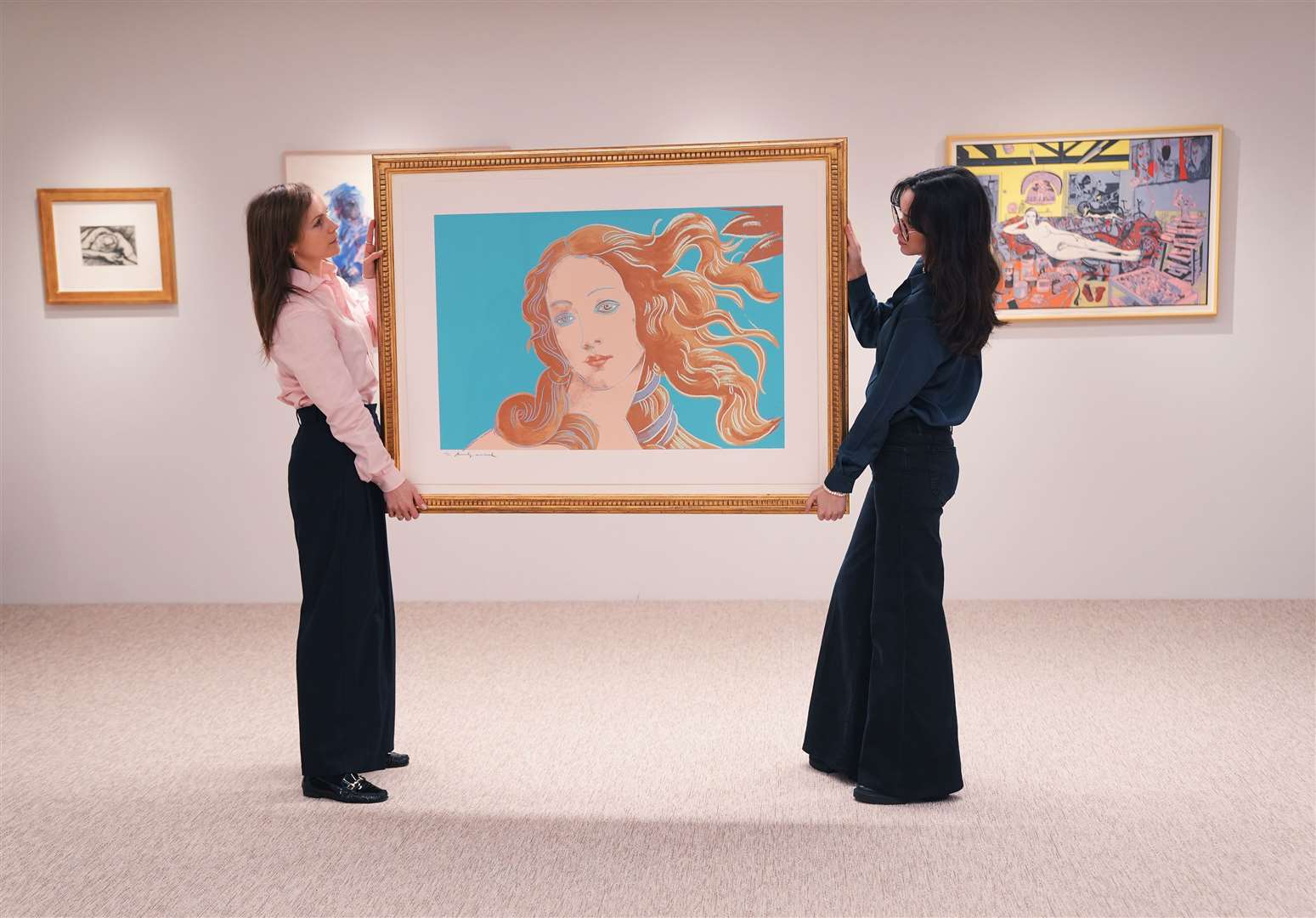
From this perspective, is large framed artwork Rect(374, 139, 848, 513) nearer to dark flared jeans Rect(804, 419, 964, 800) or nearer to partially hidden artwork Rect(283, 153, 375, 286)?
dark flared jeans Rect(804, 419, 964, 800)

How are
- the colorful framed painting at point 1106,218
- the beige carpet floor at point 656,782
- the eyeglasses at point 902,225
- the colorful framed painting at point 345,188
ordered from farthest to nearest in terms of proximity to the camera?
the colorful framed painting at point 345,188, the colorful framed painting at point 1106,218, the eyeglasses at point 902,225, the beige carpet floor at point 656,782

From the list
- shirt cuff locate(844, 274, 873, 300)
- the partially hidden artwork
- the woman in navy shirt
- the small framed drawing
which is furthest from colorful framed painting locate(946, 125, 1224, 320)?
the small framed drawing

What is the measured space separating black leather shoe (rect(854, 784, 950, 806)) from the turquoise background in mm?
956

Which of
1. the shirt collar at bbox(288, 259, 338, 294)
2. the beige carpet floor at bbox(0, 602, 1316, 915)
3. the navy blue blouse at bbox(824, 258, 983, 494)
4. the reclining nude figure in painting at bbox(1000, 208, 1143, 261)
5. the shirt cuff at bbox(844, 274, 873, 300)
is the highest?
the reclining nude figure in painting at bbox(1000, 208, 1143, 261)

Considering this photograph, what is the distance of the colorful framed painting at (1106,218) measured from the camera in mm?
4859

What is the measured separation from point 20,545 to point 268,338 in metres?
3.30

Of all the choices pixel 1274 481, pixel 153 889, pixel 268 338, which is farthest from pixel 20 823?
pixel 1274 481

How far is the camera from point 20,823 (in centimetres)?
292

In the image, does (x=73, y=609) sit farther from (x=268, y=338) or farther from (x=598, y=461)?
(x=598, y=461)

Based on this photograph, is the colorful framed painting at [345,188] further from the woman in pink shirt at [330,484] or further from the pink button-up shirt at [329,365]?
the pink button-up shirt at [329,365]

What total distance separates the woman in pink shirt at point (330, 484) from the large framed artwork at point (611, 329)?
0.39 feet

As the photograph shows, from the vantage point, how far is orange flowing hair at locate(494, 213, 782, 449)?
9.70 feet

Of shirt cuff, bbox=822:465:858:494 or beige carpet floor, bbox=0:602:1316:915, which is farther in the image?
shirt cuff, bbox=822:465:858:494

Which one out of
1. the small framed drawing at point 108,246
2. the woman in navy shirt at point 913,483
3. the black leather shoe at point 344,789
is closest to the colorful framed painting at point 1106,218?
the woman in navy shirt at point 913,483
